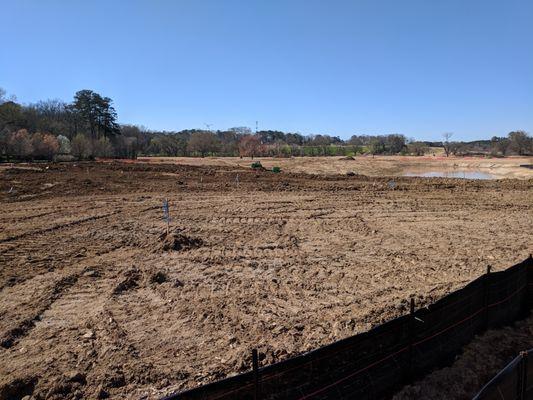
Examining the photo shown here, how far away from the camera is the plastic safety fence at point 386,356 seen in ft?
12.5

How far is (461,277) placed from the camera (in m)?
8.79

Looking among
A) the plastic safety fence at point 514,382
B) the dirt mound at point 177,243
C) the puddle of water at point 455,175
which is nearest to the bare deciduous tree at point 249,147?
the puddle of water at point 455,175

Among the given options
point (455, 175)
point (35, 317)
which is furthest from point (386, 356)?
point (455, 175)

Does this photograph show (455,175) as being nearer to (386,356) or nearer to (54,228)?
(54,228)

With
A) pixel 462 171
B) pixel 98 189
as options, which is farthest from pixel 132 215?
pixel 462 171

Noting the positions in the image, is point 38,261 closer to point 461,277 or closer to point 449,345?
point 449,345

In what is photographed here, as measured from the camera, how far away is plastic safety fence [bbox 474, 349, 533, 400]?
364cm

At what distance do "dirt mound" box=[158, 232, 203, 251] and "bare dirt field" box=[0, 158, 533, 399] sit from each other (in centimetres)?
5

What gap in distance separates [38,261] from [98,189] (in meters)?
12.1

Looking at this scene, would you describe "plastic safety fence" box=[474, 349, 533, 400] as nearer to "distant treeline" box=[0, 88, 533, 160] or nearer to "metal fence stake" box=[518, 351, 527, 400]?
"metal fence stake" box=[518, 351, 527, 400]

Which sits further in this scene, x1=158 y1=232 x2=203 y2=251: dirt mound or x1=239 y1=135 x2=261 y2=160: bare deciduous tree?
x1=239 y1=135 x2=261 y2=160: bare deciduous tree

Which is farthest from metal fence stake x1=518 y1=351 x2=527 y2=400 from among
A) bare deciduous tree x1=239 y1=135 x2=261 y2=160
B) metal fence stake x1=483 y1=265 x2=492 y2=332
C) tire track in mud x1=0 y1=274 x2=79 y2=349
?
bare deciduous tree x1=239 y1=135 x2=261 y2=160

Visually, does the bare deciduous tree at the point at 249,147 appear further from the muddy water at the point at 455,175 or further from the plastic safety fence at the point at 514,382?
the plastic safety fence at the point at 514,382

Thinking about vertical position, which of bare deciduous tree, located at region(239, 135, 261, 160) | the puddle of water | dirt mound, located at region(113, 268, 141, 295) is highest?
bare deciduous tree, located at region(239, 135, 261, 160)
